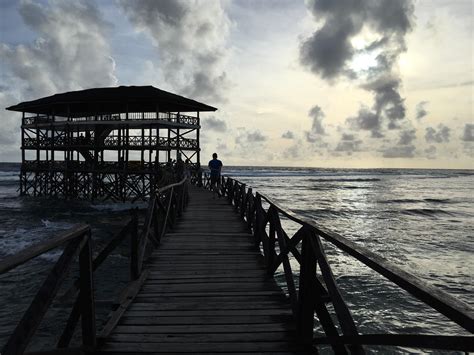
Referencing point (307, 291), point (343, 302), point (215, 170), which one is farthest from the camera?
point (215, 170)

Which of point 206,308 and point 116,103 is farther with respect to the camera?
point 116,103

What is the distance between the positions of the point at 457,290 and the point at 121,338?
9448 millimetres

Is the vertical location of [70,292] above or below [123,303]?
above

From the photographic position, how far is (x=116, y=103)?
31.0 m

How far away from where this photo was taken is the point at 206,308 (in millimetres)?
4930

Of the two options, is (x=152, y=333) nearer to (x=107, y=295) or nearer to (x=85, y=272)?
(x=85, y=272)

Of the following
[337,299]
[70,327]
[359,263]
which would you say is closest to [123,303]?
[70,327]

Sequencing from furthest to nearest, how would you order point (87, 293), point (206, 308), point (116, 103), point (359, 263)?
point (116, 103) → point (359, 263) → point (206, 308) → point (87, 293)

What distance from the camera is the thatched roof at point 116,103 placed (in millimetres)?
29364

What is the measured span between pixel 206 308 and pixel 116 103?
28713 mm

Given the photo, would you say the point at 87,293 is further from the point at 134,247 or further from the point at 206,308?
the point at 134,247

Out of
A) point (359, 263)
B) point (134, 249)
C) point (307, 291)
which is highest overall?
point (307, 291)

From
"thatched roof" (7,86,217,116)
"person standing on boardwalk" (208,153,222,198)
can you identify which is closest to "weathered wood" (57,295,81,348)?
"person standing on boardwalk" (208,153,222,198)

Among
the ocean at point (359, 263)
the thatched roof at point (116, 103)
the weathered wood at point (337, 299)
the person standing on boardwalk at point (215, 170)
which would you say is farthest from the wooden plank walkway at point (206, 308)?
the thatched roof at point (116, 103)
